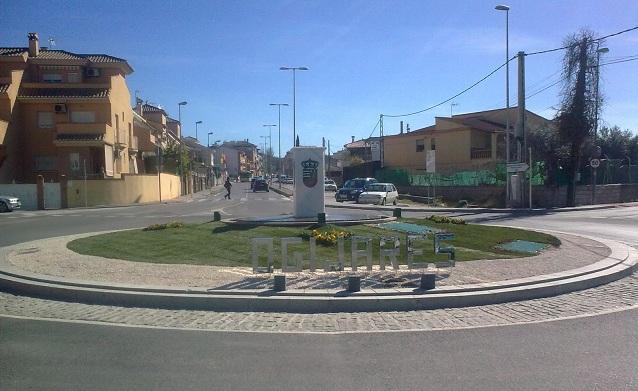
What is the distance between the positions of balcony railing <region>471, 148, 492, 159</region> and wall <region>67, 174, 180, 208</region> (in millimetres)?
29515

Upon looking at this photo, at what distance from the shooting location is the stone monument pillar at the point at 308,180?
17984mm

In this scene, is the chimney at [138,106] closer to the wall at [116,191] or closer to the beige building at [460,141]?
the wall at [116,191]

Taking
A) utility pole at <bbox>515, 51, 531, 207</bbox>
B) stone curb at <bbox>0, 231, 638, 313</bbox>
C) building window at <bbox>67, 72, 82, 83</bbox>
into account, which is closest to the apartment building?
utility pole at <bbox>515, 51, 531, 207</bbox>

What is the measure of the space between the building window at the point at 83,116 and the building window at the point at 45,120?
1.58 meters

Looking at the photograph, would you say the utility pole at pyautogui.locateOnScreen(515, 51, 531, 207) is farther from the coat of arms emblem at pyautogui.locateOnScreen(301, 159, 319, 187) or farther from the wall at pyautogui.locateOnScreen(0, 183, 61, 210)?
the wall at pyautogui.locateOnScreen(0, 183, 61, 210)

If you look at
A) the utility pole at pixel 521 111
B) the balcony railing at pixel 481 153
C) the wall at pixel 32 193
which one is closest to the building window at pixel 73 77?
the wall at pixel 32 193

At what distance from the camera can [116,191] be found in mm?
43719

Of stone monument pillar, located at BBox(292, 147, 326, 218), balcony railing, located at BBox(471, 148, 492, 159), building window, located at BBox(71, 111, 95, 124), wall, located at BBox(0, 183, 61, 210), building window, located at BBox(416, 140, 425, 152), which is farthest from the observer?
building window, located at BBox(416, 140, 425, 152)

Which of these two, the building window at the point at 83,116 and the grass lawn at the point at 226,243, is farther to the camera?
the building window at the point at 83,116

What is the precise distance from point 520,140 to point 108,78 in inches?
1388

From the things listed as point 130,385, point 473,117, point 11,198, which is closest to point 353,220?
point 130,385

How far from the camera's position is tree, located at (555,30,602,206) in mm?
33312

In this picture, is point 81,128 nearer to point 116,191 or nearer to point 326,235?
point 116,191

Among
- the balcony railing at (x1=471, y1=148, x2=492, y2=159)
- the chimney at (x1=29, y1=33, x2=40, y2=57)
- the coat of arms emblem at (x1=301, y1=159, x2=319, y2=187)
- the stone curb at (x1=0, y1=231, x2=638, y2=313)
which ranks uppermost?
the chimney at (x1=29, y1=33, x2=40, y2=57)
